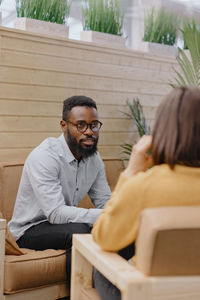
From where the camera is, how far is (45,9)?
3469mm

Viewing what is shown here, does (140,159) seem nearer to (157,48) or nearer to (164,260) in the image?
(164,260)

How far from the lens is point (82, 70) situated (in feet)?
12.1

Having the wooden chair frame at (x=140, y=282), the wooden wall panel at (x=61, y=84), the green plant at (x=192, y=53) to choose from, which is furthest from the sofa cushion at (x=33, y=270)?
the green plant at (x=192, y=53)

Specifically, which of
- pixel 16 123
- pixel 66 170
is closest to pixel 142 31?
pixel 16 123

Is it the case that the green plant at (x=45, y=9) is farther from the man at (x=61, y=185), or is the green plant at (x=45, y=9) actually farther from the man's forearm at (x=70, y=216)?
the man's forearm at (x=70, y=216)

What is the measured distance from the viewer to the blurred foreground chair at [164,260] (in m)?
1.42

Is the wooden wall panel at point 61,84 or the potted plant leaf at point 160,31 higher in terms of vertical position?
the potted plant leaf at point 160,31

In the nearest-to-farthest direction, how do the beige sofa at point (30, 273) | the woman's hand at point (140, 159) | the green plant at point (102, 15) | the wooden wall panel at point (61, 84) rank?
the woman's hand at point (140, 159)
the beige sofa at point (30, 273)
the wooden wall panel at point (61, 84)
the green plant at point (102, 15)

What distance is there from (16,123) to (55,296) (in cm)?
127

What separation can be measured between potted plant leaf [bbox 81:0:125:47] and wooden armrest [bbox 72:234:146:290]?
2.30 meters

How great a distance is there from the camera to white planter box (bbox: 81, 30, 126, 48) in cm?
376

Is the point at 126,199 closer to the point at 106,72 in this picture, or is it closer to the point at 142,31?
the point at 106,72

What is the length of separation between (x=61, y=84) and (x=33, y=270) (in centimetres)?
158

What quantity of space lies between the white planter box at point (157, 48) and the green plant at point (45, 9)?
854 millimetres
